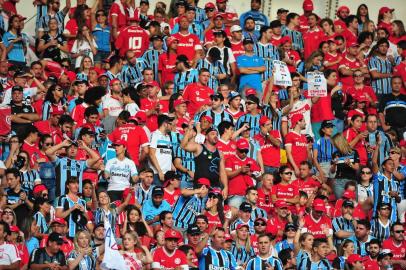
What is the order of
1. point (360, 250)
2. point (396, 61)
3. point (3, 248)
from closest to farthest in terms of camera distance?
point (3, 248), point (360, 250), point (396, 61)

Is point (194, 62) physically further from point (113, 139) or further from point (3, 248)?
point (3, 248)

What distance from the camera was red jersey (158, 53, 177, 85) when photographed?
24.9 metres

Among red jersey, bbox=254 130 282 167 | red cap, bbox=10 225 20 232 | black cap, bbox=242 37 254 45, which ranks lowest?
red cap, bbox=10 225 20 232

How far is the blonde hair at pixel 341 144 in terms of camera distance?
78.8ft

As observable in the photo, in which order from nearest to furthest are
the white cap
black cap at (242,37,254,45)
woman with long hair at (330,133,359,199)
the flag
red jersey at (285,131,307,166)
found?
the flag → woman with long hair at (330,133,359,199) → red jersey at (285,131,307,166) → black cap at (242,37,254,45) → the white cap

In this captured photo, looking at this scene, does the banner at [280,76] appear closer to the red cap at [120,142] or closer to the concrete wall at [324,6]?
the red cap at [120,142]

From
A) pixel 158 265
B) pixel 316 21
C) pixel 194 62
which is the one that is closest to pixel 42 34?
pixel 194 62

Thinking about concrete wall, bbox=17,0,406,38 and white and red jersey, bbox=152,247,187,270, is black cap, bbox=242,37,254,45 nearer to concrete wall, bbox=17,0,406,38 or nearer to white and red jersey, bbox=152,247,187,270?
concrete wall, bbox=17,0,406,38

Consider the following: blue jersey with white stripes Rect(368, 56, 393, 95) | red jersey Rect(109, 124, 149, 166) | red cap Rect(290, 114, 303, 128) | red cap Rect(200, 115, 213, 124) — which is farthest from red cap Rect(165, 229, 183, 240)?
blue jersey with white stripes Rect(368, 56, 393, 95)

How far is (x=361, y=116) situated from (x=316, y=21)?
3.30 metres

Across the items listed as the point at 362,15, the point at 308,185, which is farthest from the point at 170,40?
the point at 362,15

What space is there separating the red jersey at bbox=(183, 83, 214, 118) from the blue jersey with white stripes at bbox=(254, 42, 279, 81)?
161 centimetres

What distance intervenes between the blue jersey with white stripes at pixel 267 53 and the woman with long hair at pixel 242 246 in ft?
15.2

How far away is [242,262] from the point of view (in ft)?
69.3
